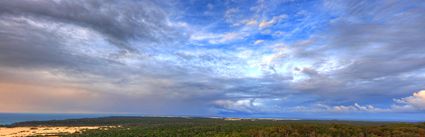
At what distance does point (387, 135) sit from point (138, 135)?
7267cm

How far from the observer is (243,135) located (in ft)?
315

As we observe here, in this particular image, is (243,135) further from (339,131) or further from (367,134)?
(367,134)

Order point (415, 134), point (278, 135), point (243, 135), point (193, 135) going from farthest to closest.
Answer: point (193, 135) → point (243, 135) → point (278, 135) → point (415, 134)

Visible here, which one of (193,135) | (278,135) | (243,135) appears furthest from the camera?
(193,135)

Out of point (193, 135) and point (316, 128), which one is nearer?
point (316, 128)

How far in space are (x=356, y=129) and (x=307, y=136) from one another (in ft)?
48.8

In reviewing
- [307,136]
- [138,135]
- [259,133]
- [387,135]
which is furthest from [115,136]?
[387,135]

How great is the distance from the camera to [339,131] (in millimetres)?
90625

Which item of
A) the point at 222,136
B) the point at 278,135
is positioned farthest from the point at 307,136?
the point at 222,136

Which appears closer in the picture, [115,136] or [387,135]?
[387,135]

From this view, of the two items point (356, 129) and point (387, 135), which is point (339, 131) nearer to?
point (356, 129)

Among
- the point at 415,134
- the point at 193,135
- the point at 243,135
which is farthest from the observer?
the point at 193,135

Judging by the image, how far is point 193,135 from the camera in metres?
106

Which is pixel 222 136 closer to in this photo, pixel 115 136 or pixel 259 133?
pixel 259 133
